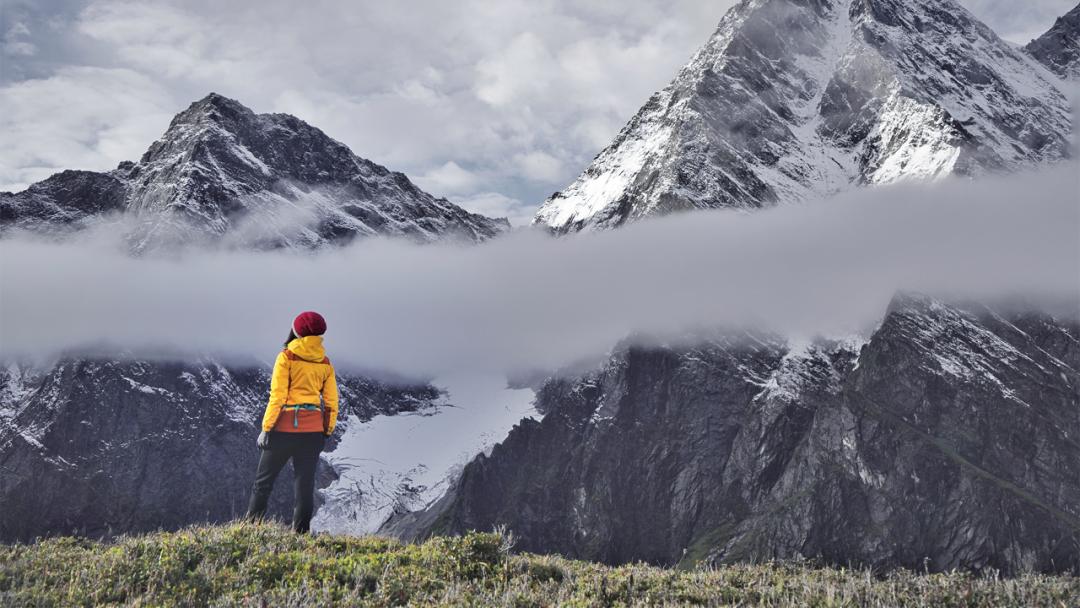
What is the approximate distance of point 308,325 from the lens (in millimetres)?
16391

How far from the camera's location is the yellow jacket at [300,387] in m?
16.0

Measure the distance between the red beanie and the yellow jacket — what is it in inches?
4.9

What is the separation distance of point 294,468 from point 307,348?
8.16ft

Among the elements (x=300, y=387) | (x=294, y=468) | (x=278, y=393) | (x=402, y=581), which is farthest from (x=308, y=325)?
(x=402, y=581)

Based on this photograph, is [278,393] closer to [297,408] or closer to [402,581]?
[297,408]

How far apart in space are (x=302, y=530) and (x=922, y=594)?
1108cm

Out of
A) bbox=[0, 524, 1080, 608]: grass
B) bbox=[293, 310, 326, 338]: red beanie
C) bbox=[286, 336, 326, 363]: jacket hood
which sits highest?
bbox=[293, 310, 326, 338]: red beanie

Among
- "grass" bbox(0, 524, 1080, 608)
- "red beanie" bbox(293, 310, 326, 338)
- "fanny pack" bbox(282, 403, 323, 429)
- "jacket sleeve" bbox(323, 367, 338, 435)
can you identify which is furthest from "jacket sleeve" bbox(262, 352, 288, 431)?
"grass" bbox(0, 524, 1080, 608)

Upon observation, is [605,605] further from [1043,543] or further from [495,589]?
[1043,543]

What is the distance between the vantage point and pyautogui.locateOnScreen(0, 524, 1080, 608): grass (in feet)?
33.9

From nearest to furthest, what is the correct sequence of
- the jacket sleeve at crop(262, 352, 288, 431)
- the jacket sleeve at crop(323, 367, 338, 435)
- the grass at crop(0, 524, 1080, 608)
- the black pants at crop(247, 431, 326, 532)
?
the grass at crop(0, 524, 1080, 608) < the jacket sleeve at crop(262, 352, 288, 431) < the black pants at crop(247, 431, 326, 532) < the jacket sleeve at crop(323, 367, 338, 435)

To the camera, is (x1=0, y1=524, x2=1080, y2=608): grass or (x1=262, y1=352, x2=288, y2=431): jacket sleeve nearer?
(x1=0, y1=524, x2=1080, y2=608): grass

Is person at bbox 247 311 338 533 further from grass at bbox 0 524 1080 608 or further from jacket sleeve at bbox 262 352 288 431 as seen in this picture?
grass at bbox 0 524 1080 608

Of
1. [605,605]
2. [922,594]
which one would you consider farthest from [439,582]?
[922,594]
